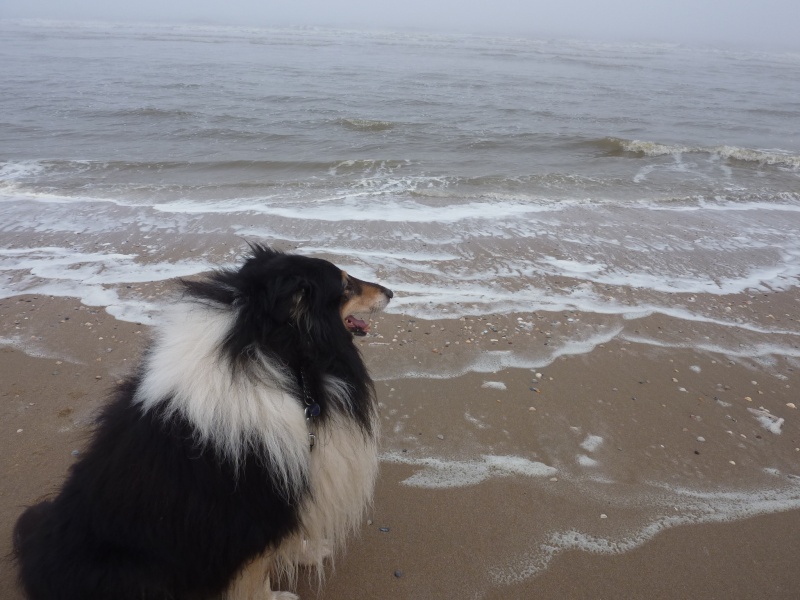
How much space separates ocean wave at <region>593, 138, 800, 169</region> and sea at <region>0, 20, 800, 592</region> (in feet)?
0.23

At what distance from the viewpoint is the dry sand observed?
2635 millimetres

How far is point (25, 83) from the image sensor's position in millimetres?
17922

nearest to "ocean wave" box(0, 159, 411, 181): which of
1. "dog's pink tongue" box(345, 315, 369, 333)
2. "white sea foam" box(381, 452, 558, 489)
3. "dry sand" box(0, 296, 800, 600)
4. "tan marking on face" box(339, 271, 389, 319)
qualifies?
"dry sand" box(0, 296, 800, 600)

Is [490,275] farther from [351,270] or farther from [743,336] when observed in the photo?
[743,336]

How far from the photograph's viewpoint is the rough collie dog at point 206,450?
1.86 meters

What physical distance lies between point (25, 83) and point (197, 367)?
22.0 metres

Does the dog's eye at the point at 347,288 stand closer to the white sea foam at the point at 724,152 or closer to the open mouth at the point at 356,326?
the open mouth at the point at 356,326

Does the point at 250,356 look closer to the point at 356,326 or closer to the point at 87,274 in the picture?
the point at 356,326

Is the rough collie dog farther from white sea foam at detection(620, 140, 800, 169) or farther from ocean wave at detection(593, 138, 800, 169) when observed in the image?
white sea foam at detection(620, 140, 800, 169)

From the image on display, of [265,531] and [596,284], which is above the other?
[265,531]

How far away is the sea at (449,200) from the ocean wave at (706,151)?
7cm

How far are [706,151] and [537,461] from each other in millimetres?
13178

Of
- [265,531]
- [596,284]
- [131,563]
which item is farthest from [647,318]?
[131,563]

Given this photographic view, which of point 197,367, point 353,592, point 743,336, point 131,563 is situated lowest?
point 353,592
